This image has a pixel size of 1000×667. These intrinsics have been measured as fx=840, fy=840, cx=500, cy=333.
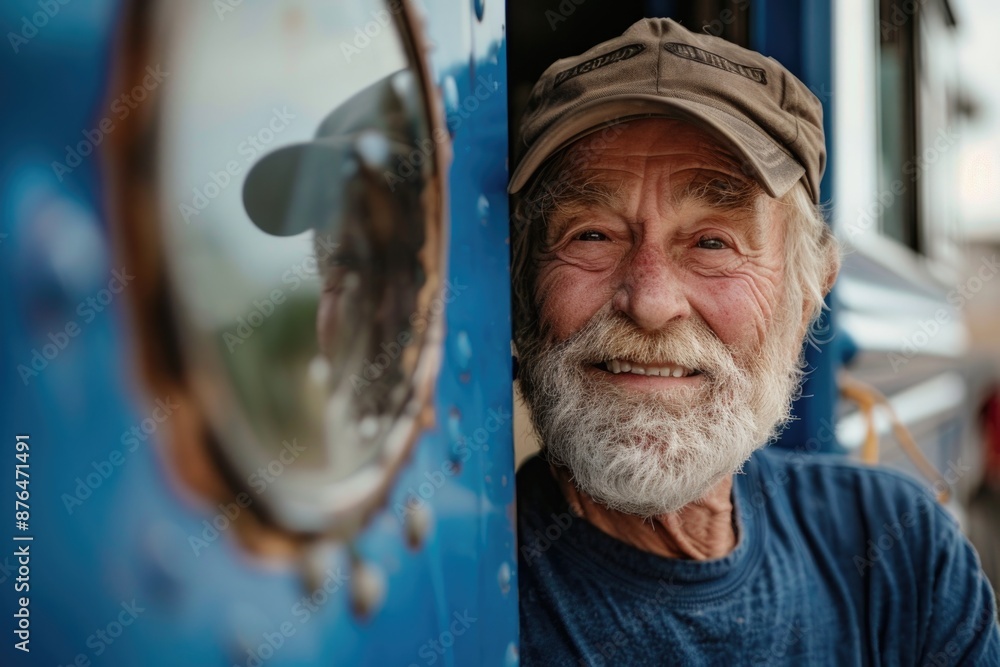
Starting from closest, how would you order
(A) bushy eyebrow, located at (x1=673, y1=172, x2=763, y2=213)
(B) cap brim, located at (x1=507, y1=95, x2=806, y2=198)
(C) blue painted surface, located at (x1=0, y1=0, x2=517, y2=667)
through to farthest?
1. (C) blue painted surface, located at (x1=0, y1=0, x2=517, y2=667)
2. (B) cap brim, located at (x1=507, y1=95, x2=806, y2=198)
3. (A) bushy eyebrow, located at (x1=673, y1=172, x2=763, y2=213)

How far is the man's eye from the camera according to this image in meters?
1.18

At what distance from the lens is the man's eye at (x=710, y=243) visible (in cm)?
118

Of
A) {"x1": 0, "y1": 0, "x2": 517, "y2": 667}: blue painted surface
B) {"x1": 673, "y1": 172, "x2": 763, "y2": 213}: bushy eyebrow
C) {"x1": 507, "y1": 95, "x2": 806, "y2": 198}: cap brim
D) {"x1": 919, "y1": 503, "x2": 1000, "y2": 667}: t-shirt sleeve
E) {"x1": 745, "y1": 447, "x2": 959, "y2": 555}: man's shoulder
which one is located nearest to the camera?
{"x1": 0, "y1": 0, "x2": 517, "y2": 667}: blue painted surface

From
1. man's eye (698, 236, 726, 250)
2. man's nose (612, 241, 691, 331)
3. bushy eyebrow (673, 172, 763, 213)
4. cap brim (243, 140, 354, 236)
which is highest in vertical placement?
bushy eyebrow (673, 172, 763, 213)

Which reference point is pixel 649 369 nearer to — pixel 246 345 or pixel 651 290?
pixel 651 290

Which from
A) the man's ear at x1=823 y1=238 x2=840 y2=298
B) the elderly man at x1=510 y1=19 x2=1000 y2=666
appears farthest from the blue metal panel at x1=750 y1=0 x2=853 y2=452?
the elderly man at x1=510 y1=19 x2=1000 y2=666

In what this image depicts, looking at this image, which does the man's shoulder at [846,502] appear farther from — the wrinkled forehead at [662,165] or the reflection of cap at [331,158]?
the reflection of cap at [331,158]

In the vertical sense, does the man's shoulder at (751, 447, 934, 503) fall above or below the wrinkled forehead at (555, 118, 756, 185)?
below

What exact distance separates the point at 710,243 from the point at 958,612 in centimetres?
71

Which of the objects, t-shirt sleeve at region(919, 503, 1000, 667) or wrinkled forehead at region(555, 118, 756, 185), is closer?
wrinkled forehead at region(555, 118, 756, 185)

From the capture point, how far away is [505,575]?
0.85m

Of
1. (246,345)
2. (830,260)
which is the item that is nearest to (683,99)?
(830,260)

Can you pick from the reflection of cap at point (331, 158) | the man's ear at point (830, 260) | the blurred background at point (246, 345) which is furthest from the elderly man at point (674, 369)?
the reflection of cap at point (331, 158)

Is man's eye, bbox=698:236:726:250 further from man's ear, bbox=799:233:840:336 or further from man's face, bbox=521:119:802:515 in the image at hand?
man's ear, bbox=799:233:840:336
